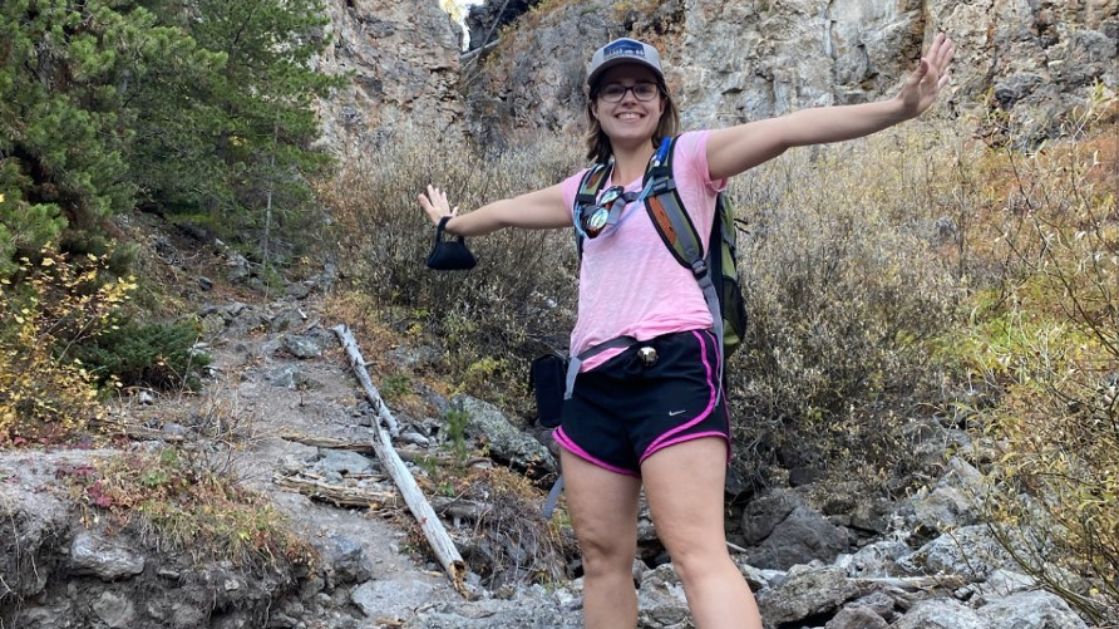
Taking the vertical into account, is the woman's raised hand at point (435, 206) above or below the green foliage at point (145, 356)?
above

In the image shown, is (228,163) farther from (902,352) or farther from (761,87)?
(761,87)

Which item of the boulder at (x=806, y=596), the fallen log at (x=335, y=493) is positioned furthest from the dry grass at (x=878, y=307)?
the fallen log at (x=335, y=493)

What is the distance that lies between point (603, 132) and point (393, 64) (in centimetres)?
2099

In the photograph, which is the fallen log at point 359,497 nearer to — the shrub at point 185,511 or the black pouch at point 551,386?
the shrub at point 185,511

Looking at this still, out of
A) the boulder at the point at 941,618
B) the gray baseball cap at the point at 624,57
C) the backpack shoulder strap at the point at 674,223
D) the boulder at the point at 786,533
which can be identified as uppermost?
the gray baseball cap at the point at 624,57

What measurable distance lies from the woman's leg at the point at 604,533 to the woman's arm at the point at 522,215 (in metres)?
0.69

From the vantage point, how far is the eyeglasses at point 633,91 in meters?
2.23

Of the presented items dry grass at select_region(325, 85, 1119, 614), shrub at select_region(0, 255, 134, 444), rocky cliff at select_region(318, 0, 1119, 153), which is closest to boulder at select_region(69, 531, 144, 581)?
shrub at select_region(0, 255, 134, 444)

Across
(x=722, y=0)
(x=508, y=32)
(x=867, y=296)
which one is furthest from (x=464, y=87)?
(x=867, y=296)

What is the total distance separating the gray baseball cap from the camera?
219 centimetres

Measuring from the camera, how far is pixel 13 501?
141 inches

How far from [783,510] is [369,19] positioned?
19.4 meters

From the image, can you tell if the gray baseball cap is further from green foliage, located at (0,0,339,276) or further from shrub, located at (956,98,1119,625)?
green foliage, located at (0,0,339,276)

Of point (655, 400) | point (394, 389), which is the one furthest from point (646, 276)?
point (394, 389)
